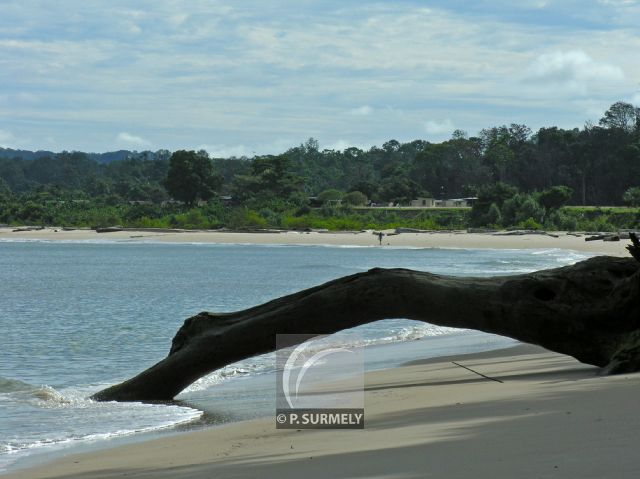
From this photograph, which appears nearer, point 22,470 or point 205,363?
point 22,470

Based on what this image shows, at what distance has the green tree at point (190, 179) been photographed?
355 ft

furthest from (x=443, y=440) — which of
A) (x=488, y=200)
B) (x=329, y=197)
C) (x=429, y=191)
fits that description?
(x=429, y=191)

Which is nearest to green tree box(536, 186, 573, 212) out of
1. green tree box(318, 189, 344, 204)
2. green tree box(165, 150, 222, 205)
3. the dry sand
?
green tree box(318, 189, 344, 204)

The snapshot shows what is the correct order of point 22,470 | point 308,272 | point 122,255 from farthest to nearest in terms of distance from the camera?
point 122,255 < point 308,272 < point 22,470

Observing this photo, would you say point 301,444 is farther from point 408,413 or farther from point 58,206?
point 58,206

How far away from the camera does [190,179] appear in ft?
356

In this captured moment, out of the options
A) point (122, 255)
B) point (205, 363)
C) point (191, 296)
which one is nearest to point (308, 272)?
point (191, 296)

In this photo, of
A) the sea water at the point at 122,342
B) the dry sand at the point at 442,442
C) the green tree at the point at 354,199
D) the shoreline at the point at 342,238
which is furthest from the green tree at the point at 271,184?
the dry sand at the point at 442,442

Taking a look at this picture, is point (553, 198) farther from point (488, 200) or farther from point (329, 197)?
point (329, 197)

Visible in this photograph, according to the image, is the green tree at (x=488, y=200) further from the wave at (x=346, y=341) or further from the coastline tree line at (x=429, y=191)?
the wave at (x=346, y=341)

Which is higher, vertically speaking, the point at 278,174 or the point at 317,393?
the point at 278,174

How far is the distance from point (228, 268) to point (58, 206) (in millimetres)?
63127

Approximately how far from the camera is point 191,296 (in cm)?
3102

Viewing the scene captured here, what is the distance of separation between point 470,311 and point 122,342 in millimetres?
10318
